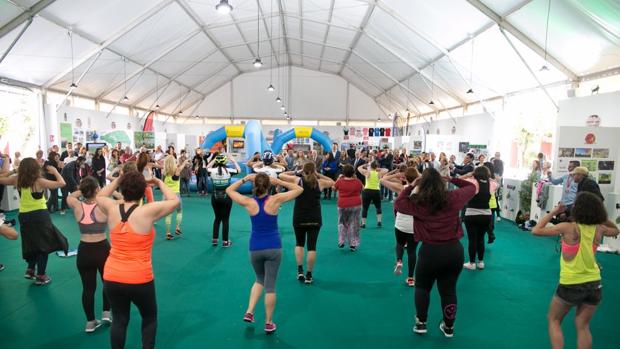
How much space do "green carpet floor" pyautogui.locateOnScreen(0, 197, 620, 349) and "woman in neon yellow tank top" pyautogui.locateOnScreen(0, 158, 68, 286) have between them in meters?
0.51

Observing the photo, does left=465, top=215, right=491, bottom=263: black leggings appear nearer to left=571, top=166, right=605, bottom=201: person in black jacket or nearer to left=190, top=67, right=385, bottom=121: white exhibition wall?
left=571, top=166, right=605, bottom=201: person in black jacket

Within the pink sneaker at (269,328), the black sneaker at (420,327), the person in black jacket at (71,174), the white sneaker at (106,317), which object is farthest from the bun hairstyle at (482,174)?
the person in black jacket at (71,174)

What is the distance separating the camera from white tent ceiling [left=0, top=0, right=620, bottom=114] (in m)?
8.25

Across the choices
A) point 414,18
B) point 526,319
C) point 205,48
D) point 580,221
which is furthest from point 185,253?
point 205,48

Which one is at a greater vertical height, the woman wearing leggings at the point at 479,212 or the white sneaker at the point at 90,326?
the woman wearing leggings at the point at 479,212

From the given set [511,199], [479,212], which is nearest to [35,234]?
[479,212]

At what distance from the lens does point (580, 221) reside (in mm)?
2438

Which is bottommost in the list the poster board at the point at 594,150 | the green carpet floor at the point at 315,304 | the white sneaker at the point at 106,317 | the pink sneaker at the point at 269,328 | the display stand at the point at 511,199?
the green carpet floor at the point at 315,304

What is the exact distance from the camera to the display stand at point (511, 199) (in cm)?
812

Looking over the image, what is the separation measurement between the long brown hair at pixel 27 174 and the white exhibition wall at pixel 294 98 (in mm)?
21650

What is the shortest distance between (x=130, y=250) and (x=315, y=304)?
2107 mm

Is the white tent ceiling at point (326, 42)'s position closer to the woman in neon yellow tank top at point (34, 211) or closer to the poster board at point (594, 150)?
the poster board at point (594, 150)

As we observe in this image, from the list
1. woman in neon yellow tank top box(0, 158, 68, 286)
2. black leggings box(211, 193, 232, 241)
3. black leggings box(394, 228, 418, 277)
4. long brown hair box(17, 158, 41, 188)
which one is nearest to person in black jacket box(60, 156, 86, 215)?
black leggings box(211, 193, 232, 241)

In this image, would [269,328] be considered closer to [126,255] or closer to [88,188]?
[126,255]
